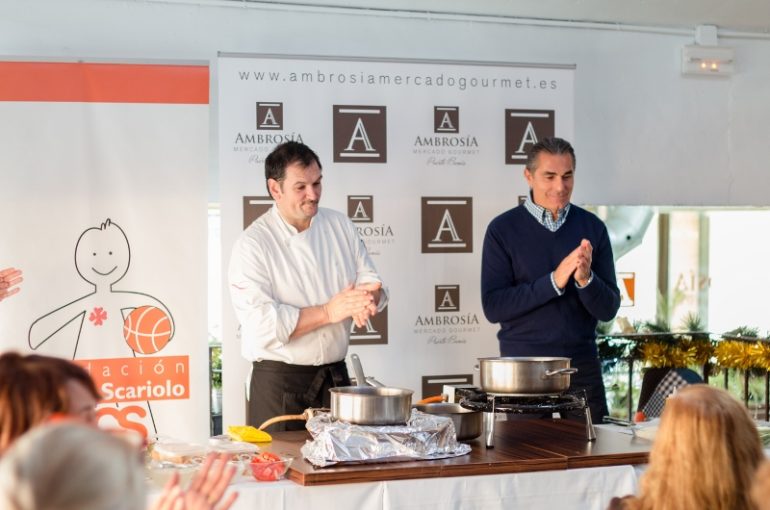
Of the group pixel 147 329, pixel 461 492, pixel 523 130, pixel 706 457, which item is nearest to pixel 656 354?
pixel 523 130

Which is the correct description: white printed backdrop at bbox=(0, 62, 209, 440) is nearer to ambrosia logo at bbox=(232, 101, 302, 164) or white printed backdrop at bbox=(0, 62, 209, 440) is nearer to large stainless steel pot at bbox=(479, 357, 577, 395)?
ambrosia logo at bbox=(232, 101, 302, 164)

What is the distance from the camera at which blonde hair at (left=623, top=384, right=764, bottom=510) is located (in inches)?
71.0

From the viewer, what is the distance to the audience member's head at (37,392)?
4.53 feet

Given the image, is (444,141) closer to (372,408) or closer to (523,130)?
(523,130)

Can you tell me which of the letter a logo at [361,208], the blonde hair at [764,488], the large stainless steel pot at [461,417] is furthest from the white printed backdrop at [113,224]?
the blonde hair at [764,488]

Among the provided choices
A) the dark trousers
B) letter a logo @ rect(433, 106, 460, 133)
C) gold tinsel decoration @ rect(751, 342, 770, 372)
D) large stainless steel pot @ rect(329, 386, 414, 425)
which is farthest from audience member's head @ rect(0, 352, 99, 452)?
gold tinsel decoration @ rect(751, 342, 770, 372)

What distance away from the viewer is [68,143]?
4.46 m

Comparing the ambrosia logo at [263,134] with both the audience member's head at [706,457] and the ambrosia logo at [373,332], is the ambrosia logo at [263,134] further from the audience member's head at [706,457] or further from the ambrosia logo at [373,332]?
the audience member's head at [706,457]

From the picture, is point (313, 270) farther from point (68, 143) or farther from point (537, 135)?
point (537, 135)

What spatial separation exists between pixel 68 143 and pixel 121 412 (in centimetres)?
116

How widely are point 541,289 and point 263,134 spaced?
1650mm

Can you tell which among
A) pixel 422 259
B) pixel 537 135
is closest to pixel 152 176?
pixel 422 259

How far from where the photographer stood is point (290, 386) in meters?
3.56

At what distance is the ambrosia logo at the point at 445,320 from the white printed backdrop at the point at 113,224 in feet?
3.44
